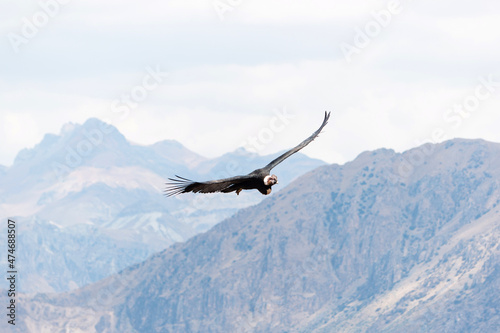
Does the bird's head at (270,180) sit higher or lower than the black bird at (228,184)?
lower

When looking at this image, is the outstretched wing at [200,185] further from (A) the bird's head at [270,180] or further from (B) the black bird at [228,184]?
(A) the bird's head at [270,180]

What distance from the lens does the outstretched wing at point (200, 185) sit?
4178 centimetres

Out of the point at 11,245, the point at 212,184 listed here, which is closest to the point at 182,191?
the point at 212,184

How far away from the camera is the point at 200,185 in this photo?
41.8 metres

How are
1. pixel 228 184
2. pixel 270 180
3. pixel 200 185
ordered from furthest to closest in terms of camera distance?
pixel 228 184, pixel 200 185, pixel 270 180

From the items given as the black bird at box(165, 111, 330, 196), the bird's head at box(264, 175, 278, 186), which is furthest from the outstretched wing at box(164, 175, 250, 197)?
the bird's head at box(264, 175, 278, 186)

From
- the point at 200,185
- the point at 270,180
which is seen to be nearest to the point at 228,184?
the point at 200,185

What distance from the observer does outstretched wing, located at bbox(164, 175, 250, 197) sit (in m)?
41.8

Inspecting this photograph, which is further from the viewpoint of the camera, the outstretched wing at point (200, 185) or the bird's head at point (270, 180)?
the outstretched wing at point (200, 185)

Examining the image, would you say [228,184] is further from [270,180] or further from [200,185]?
[270,180]

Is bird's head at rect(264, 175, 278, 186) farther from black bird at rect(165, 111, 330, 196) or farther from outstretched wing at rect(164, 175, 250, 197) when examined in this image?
outstretched wing at rect(164, 175, 250, 197)

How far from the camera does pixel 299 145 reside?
50.2 m

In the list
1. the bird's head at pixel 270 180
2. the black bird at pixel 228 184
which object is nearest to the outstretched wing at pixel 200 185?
the black bird at pixel 228 184

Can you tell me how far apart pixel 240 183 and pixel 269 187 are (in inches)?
62.0
